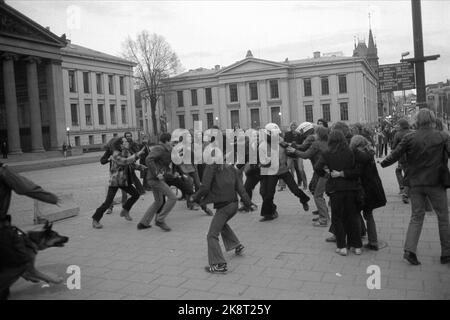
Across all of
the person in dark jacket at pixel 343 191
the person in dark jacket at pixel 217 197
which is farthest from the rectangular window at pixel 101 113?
the person in dark jacket at pixel 343 191

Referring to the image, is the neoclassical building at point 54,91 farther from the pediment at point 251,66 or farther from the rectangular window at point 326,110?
the rectangular window at point 326,110

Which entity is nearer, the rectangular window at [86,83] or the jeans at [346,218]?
the jeans at [346,218]

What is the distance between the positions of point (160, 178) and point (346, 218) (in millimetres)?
3649

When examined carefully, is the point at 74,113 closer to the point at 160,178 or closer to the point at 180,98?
the point at 180,98

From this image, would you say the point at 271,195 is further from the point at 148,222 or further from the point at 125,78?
the point at 125,78

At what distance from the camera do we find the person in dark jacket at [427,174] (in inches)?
221

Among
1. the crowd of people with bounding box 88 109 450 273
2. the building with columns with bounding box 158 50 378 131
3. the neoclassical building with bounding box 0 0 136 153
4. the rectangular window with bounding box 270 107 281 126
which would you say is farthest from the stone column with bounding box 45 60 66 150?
the crowd of people with bounding box 88 109 450 273

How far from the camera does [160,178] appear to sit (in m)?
8.44

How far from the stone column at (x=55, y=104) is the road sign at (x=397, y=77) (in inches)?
1778

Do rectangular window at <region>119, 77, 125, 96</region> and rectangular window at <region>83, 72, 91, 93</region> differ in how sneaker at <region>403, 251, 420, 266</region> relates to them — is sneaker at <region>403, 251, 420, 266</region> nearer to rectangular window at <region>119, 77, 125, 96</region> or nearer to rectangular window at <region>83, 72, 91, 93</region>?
rectangular window at <region>83, 72, 91, 93</region>

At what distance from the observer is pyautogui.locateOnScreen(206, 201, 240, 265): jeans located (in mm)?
5793

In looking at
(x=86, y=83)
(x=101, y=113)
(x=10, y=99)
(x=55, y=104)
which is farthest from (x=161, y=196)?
(x=101, y=113)

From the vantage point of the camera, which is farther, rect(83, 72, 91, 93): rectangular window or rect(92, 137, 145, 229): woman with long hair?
rect(83, 72, 91, 93): rectangular window
